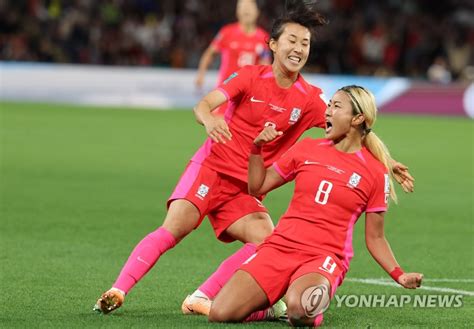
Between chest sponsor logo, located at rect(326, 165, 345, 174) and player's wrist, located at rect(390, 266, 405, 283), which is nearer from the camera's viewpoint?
player's wrist, located at rect(390, 266, 405, 283)

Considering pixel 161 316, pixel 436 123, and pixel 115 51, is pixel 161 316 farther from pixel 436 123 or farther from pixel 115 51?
pixel 115 51

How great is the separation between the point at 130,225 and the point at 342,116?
4.76 metres

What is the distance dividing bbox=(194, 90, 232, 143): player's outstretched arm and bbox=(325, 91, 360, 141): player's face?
61 centimetres

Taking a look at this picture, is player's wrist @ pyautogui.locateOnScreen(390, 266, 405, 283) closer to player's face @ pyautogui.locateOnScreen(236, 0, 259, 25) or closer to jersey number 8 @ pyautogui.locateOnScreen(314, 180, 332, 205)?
jersey number 8 @ pyautogui.locateOnScreen(314, 180, 332, 205)

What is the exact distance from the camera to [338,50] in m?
31.8

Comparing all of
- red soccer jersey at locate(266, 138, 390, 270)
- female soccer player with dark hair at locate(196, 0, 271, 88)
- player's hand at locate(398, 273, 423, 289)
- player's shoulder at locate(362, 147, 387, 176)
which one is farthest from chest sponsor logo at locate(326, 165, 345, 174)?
female soccer player with dark hair at locate(196, 0, 271, 88)

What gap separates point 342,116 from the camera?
6.75 m

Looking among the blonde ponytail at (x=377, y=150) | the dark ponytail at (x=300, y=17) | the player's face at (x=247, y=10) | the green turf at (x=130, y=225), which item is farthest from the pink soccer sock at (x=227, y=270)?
the player's face at (x=247, y=10)

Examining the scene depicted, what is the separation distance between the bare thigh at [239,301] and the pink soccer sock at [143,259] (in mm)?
570

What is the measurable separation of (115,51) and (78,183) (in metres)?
16.4

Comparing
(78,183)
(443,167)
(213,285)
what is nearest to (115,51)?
(443,167)

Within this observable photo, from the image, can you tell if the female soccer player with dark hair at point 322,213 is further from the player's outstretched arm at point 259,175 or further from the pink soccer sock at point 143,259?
the pink soccer sock at point 143,259

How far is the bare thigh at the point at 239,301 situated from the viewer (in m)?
6.64
